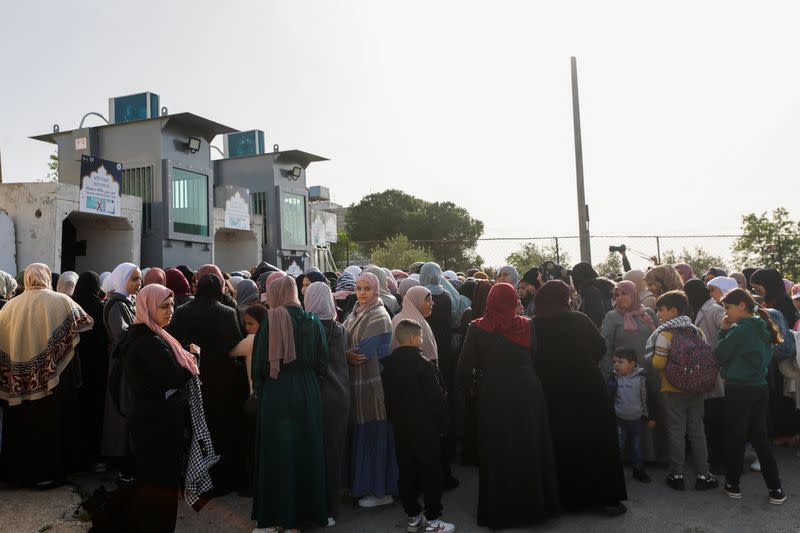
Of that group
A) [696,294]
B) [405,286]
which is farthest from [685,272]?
[405,286]

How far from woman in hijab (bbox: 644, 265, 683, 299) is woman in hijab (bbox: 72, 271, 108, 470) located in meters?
5.04

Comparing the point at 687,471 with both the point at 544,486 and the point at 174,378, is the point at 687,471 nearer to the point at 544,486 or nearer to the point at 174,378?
the point at 544,486

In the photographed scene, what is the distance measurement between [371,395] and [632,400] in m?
2.28

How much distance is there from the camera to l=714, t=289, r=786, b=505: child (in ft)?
14.8

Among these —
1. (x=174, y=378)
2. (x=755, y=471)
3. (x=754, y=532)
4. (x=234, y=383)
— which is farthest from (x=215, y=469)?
(x=755, y=471)

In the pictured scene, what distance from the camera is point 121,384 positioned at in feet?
12.7

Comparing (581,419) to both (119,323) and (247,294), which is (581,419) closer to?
(247,294)

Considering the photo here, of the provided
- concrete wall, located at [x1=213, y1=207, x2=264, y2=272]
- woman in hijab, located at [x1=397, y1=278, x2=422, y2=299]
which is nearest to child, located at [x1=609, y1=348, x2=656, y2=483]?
woman in hijab, located at [x1=397, y1=278, x2=422, y2=299]

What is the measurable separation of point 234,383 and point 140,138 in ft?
39.9

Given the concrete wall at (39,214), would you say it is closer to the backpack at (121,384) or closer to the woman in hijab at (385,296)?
the woman in hijab at (385,296)

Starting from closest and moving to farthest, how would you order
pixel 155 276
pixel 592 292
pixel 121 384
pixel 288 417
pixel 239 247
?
pixel 121 384, pixel 288 417, pixel 155 276, pixel 592 292, pixel 239 247

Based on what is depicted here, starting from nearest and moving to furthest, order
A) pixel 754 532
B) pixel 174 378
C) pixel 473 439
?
pixel 174 378 → pixel 754 532 → pixel 473 439

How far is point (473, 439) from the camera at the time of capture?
557 centimetres

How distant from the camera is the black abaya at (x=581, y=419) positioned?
4312 millimetres
